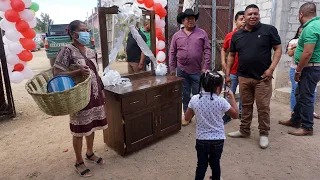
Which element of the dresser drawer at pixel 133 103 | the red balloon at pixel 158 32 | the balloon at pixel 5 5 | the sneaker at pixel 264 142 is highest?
the balloon at pixel 5 5

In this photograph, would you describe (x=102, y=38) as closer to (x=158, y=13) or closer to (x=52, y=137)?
(x=158, y=13)

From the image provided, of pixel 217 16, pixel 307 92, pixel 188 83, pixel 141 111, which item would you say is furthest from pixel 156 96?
pixel 217 16

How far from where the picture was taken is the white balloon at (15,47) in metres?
4.43

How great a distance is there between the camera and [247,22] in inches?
112

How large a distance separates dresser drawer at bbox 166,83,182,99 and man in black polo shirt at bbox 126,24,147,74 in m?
0.59

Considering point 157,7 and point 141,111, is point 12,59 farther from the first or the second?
point 141,111

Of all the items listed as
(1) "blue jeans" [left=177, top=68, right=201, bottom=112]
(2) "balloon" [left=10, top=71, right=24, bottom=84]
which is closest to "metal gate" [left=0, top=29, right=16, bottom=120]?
(2) "balloon" [left=10, top=71, right=24, bottom=84]

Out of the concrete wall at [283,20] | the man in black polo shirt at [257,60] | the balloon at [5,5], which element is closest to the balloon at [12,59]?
the balloon at [5,5]

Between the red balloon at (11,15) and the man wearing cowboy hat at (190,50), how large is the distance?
298 cm

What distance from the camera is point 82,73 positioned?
227 cm

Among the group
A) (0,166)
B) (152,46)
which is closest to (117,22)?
(152,46)

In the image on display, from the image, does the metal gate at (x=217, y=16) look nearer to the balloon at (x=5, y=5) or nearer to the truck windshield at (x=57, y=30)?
the balloon at (x=5, y=5)

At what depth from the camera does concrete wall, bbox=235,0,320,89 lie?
4777mm

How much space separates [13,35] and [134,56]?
104 inches
